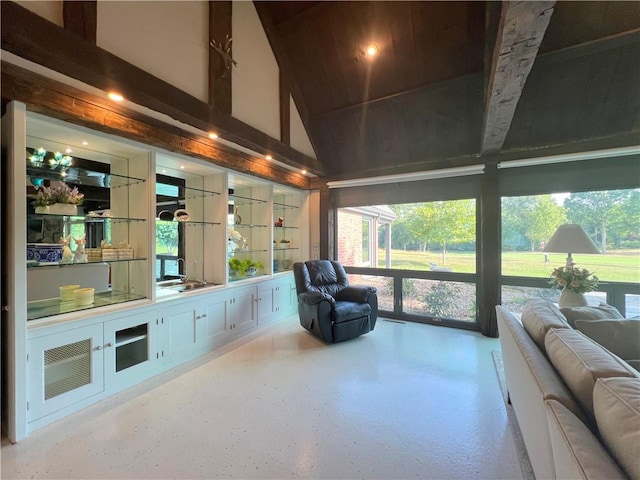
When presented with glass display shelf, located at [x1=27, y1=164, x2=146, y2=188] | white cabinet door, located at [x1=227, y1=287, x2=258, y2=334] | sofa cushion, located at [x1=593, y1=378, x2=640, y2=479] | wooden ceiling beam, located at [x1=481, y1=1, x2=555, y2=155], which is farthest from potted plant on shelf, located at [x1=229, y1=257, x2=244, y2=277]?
sofa cushion, located at [x1=593, y1=378, x2=640, y2=479]

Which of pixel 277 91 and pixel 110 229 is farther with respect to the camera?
pixel 277 91

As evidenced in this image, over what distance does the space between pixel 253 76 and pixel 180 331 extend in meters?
2.98

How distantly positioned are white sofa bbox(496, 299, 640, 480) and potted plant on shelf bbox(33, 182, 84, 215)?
10.9 feet

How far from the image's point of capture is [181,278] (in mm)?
3623

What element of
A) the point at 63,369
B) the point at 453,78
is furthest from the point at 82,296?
the point at 453,78

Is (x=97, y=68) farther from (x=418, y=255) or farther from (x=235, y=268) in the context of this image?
(x=418, y=255)

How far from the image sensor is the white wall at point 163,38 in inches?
80.0

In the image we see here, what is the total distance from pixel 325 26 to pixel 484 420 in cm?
405

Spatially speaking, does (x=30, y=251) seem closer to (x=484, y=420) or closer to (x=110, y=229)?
(x=110, y=229)

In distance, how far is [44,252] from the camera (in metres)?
2.19

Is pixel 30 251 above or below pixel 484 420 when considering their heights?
above

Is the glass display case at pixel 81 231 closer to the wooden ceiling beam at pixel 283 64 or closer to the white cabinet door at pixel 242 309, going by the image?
the white cabinet door at pixel 242 309

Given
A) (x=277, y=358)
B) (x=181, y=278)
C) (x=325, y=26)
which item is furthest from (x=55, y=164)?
(x=325, y=26)

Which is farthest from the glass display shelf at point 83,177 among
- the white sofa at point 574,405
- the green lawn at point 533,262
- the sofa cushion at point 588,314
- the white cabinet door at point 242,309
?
the sofa cushion at point 588,314
